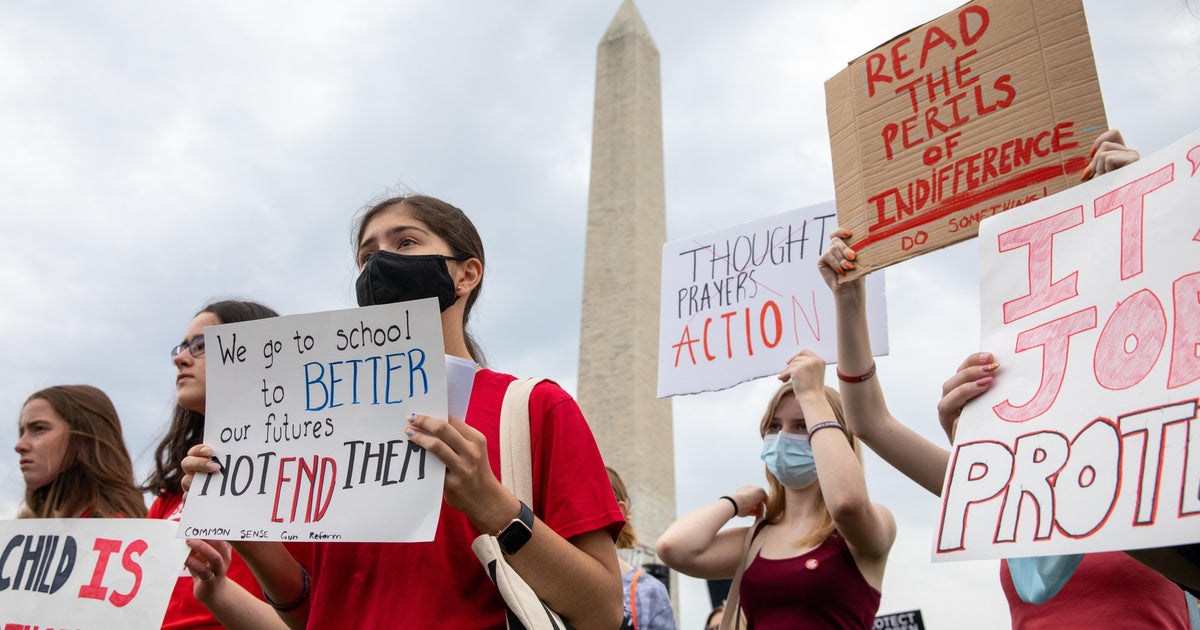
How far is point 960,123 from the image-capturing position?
2.44 meters

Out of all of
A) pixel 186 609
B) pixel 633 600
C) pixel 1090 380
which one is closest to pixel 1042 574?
pixel 1090 380

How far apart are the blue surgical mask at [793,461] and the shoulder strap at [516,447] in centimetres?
144

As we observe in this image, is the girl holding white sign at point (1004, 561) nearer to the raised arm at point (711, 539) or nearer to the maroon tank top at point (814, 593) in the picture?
the maroon tank top at point (814, 593)

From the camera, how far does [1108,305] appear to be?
5.85 feet

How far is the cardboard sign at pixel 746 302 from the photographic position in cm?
352

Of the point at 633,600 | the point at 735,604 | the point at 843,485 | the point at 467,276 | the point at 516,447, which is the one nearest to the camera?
the point at 516,447

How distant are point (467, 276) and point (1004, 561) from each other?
1.37 metres

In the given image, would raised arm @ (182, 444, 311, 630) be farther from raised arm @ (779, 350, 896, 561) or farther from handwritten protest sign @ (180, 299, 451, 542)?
raised arm @ (779, 350, 896, 561)

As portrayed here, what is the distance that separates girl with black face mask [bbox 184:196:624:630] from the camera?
1808 millimetres

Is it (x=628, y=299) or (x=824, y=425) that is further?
(x=628, y=299)

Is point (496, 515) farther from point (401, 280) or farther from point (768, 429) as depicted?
point (768, 429)

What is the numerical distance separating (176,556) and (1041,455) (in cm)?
202

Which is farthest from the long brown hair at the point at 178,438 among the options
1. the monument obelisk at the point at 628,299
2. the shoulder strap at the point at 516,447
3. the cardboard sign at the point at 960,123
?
the monument obelisk at the point at 628,299

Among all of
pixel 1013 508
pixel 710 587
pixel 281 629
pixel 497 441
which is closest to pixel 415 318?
pixel 497 441
